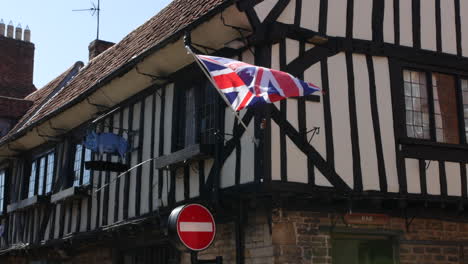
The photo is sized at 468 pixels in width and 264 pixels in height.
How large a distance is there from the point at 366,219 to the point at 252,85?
267 cm

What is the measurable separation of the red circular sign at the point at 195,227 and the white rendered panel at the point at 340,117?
1852 mm

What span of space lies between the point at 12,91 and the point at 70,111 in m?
9.89

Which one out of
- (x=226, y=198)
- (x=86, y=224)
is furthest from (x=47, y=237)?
(x=226, y=198)

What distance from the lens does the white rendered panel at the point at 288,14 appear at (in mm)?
8992

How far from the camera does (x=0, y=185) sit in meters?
16.6

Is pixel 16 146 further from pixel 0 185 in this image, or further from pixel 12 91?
pixel 12 91

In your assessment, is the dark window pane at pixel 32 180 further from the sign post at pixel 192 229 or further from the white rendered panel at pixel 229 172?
the sign post at pixel 192 229

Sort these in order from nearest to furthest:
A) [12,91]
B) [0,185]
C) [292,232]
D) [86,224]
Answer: [292,232] → [86,224] → [0,185] → [12,91]

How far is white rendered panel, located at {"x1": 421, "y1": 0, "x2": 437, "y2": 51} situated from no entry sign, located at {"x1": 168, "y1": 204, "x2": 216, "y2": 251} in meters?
4.09

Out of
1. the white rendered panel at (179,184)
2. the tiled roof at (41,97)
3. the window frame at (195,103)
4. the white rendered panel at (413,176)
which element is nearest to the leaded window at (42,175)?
the tiled roof at (41,97)

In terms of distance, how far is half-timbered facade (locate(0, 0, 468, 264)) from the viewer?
28.2 ft

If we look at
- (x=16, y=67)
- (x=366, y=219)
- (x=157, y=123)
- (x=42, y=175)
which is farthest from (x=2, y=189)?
(x=366, y=219)

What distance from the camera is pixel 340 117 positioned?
9047 mm

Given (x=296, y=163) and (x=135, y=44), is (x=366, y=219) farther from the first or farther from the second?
(x=135, y=44)
